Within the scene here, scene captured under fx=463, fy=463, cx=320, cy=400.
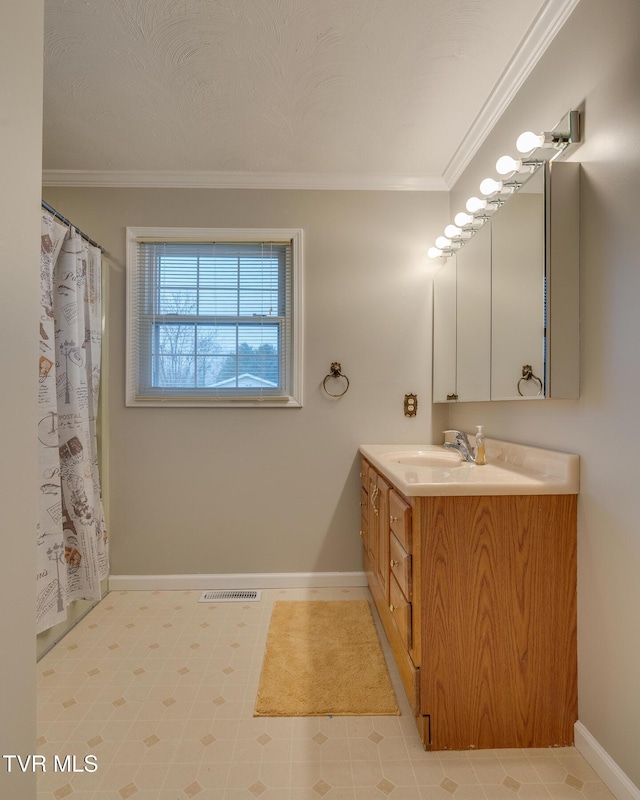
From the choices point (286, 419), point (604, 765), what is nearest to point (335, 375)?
point (286, 419)

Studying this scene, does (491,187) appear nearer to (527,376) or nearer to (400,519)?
(527,376)

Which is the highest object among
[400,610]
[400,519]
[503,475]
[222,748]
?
[503,475]

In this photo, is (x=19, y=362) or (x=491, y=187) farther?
(x=491, y=187)

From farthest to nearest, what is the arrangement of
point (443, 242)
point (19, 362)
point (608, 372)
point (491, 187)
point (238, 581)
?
point (238, 581), point (443, 242), point (491, 187), point (608, 372), point (19, 362)

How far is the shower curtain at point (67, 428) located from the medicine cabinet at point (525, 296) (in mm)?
1854

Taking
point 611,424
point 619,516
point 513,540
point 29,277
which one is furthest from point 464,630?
point 29,277

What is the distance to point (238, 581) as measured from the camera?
8.91 feet

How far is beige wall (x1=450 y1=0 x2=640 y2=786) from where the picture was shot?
124cm

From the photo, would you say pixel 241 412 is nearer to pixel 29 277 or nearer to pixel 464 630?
pixel 464 630

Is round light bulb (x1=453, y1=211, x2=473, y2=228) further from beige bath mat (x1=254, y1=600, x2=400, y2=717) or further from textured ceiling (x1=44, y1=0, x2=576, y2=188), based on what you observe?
beige bath mat (x1=254, y1=600, x2=400, y2=717)

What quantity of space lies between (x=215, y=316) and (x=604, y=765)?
2554 mm

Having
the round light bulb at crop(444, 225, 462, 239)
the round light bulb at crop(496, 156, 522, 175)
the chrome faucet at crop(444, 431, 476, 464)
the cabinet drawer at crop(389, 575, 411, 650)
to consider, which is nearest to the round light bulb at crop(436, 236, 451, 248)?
the round light bulb at crop(444, 225, 462, 239)

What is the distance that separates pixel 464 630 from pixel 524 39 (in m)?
2.11

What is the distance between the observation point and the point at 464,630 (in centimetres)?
148
